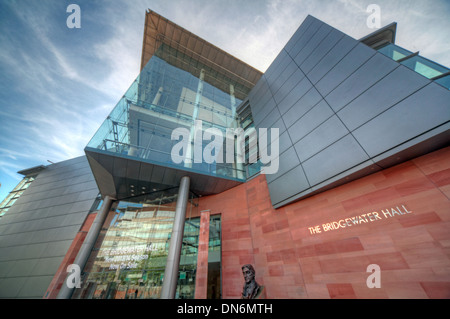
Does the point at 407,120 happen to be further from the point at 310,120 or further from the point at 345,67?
the point at 345,67

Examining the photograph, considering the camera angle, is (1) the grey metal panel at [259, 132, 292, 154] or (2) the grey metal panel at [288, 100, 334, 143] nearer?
(2) the grey metal panel at [288, 100, 334, 143]

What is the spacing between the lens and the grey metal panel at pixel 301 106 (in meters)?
9.62

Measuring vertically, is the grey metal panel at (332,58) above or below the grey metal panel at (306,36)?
below

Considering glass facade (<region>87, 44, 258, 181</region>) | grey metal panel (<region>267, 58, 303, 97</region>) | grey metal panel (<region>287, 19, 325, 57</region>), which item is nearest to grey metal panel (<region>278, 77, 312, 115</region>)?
grey metal panel (<region>267, 58, 303, 97</region>)

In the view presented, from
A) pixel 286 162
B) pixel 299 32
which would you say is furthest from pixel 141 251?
pixel 299 32

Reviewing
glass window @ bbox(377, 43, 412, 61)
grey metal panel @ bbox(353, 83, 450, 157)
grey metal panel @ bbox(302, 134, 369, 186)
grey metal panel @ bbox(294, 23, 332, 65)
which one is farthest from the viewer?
grey metal panel @ bbox(294, 23, 332, 65)

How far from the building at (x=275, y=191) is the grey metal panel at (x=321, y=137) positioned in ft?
0.18

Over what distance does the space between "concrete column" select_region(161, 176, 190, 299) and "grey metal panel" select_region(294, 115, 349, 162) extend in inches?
292

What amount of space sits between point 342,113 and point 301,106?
260 centimetres

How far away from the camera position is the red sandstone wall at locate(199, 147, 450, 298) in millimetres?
5312

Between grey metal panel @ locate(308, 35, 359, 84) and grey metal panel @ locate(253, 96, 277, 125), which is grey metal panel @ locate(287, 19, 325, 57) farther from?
grey metal panel @ locate(253, 96, 277, 125)

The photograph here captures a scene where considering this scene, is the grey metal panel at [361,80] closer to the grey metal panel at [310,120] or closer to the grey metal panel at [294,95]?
the grey metal panel at [310,120]

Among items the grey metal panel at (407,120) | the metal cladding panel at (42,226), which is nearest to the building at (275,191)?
the grey metal panel at (407,120)
